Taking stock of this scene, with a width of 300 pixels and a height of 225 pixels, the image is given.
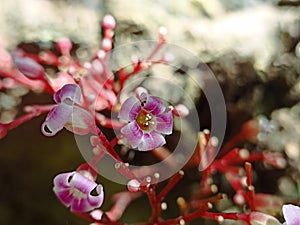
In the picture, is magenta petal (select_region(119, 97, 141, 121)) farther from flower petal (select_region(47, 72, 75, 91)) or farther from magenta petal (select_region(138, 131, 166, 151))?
flower petal (select_region(47, 72, 75, 91))

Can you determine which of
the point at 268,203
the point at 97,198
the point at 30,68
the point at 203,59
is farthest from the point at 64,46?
the point at 268,203

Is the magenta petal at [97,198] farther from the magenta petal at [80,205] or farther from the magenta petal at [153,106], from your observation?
the magenta petal at [153,106]

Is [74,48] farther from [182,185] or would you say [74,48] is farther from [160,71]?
[182,185]

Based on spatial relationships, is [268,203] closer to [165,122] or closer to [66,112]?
[165,122]

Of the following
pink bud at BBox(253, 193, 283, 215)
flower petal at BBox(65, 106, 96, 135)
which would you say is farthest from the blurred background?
flower petal at BBox(65, 106, 96, 135)

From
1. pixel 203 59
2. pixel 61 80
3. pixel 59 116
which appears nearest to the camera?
pixel 59 116

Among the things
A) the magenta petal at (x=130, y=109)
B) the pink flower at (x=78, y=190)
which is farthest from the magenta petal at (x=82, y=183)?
the magenta petal at (x=130, y=109)
